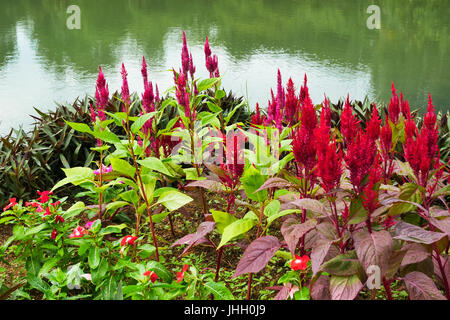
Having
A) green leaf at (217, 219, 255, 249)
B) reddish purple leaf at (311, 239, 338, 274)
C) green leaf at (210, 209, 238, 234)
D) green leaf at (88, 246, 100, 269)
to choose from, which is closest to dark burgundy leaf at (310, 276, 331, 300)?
reddish purple leaf at (311, 239, 338, 274)

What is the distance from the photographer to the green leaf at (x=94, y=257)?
1599 millimetres

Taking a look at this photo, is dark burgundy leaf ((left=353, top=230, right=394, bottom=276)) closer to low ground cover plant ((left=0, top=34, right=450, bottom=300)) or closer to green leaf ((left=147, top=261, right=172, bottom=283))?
low ground cover plant ((left=0, top=34, right=450, bottom=300))

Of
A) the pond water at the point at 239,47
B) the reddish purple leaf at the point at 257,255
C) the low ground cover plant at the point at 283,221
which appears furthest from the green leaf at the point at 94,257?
the pond water at the point at 239,47

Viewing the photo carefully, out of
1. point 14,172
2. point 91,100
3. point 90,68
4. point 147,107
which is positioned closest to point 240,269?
point 147,107

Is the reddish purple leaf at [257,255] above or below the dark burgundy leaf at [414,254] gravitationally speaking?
below

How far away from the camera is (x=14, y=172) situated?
2.60 m

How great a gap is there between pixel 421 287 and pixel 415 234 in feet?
0.67

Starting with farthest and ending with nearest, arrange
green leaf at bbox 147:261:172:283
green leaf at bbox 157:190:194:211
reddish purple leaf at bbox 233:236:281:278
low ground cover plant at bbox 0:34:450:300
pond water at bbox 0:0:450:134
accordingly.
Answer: pond water at bbox 0:0:450:134 → green leaf at bbox 157:190:194:211 → green leaf at bbox 147:261:172:283 → reddish purple leaf at bbox 233:236:281:278 → low ground cover plant at bbox 0:34:450:300

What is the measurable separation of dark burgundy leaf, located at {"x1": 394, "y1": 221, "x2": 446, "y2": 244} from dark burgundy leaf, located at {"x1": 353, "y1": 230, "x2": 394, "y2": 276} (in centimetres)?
4

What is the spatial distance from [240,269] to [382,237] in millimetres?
459

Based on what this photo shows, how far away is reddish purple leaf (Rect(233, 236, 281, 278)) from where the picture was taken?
4.64ft

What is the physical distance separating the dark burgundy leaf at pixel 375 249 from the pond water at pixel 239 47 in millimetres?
2526

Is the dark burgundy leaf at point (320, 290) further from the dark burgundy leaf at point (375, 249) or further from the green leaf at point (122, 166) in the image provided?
the green leaf at point (122, 166)
